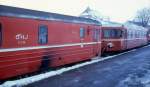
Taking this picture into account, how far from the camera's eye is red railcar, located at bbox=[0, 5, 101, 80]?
352 inches

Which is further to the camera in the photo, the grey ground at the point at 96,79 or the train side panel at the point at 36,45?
the grey ground at the point at 96,79

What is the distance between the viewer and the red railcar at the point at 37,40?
8945 mm

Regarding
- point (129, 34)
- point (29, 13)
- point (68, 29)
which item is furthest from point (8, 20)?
point (129, 34)

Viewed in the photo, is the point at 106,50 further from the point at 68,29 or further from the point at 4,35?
the point at 4,35

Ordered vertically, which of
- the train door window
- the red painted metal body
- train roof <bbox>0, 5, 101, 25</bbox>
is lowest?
→ the red painted metal body

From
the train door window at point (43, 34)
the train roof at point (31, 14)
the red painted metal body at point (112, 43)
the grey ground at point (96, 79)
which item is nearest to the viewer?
the train roof at point (31, 14)

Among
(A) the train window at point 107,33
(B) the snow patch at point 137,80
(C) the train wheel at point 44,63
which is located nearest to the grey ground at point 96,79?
(B) the snow patch at point 137,80

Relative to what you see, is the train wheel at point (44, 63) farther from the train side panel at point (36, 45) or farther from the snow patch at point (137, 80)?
the snow patch at point (137, 80)

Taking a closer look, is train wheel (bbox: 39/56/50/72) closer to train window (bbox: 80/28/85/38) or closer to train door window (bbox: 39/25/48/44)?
train door window (bbox: 39/25/48/44)

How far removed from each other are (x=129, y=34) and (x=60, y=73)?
48.8 feet

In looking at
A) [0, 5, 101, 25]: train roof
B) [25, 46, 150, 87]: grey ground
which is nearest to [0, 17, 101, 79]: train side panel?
[0, 5, 101, 25]: train roof

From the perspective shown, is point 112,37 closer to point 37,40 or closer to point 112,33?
point 112,33

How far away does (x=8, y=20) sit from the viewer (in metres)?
8.90

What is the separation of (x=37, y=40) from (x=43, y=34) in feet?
1.74
